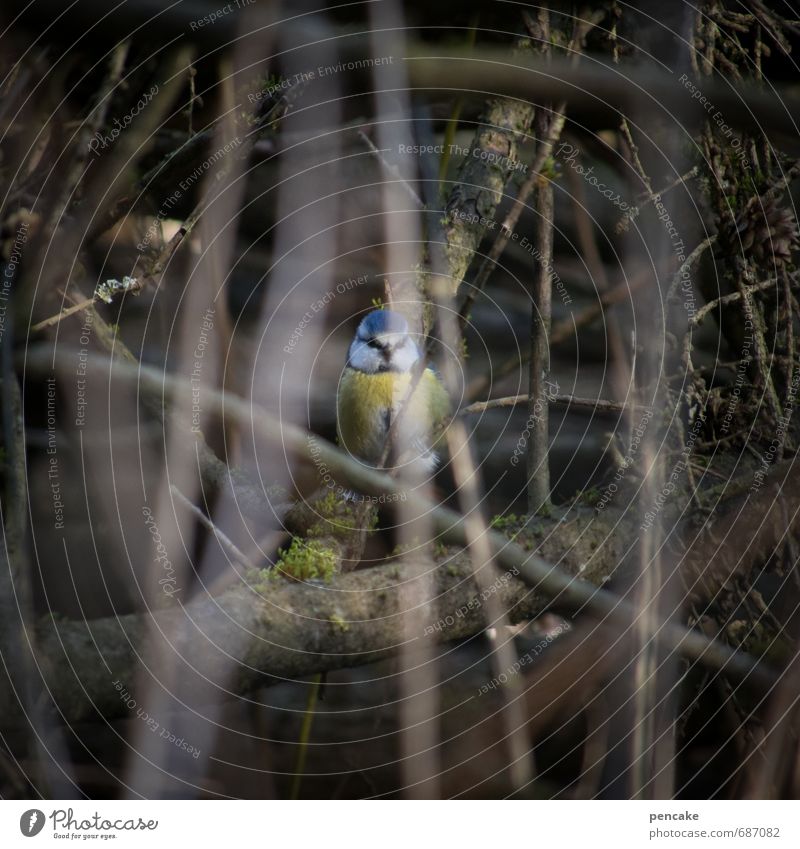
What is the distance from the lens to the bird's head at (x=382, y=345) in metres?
0.61

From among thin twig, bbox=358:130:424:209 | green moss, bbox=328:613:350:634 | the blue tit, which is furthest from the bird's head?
green moss, bbox=328:613:350:634

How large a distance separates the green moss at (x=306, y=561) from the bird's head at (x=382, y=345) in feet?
0.51

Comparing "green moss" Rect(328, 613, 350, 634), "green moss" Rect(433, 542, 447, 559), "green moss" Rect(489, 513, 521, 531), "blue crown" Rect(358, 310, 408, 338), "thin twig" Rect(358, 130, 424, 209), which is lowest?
"green moss" Rect(328, 613, 350, 634)

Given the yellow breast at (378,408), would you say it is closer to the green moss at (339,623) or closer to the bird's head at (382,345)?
the bird's head at (382,345)

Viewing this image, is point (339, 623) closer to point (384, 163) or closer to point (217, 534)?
point (217, 534)

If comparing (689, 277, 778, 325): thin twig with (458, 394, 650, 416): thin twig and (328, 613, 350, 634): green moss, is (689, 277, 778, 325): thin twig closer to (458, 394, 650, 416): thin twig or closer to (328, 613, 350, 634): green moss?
(458, 394, 650, 416): thin twig

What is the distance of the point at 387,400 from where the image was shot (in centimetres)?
65

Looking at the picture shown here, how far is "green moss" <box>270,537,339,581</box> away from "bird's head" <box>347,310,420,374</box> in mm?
156

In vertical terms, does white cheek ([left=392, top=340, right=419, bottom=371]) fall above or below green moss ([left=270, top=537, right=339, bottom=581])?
above

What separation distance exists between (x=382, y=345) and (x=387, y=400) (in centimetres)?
5

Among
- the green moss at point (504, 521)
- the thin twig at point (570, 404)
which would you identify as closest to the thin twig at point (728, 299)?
the thin twig at point (570, 404)

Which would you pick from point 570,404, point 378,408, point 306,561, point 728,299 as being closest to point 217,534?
point 306,561

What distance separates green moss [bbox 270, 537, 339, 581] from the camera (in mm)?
585
